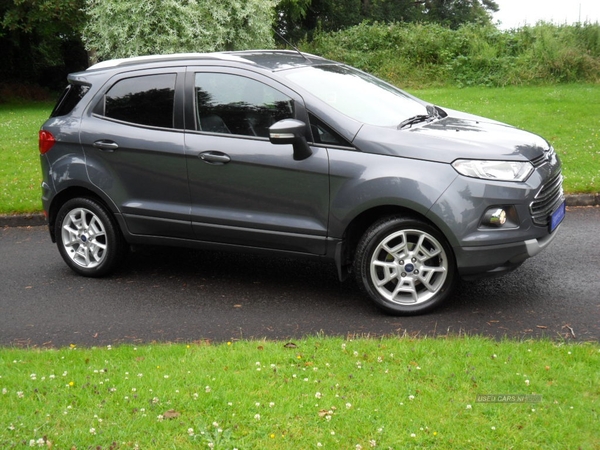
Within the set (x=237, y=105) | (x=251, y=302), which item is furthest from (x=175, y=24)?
(x=251, y=302)

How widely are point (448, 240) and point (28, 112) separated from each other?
22.0 metres

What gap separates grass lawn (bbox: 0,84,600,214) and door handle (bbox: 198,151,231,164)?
4.32 m

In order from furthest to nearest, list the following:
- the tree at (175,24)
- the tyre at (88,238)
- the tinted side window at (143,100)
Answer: the tree at (175,24) → the tyre at (88,238) → the tinted side window at (143,100)

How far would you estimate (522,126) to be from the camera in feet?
46.5

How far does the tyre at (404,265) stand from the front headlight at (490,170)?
0.50m

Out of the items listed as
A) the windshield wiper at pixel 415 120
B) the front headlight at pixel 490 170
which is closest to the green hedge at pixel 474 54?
the windshield wiper at pixel 415 120

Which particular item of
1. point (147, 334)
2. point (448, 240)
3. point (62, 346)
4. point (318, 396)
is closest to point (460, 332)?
point (448, 240)

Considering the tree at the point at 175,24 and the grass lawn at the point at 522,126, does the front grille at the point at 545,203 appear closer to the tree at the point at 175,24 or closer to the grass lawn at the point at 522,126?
the grass lawn at the point at 522,126

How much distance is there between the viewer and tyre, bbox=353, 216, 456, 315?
19.8 ft

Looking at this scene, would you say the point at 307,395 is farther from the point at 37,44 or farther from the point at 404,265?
the point at 37,44

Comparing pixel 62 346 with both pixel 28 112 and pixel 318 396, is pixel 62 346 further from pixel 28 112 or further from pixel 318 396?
pixel 28 112

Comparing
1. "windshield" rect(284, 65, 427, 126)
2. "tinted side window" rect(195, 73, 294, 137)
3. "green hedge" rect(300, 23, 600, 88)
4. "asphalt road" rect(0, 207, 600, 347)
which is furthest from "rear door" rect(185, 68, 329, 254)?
"green hedge" rect(300, 23, 600, 88)

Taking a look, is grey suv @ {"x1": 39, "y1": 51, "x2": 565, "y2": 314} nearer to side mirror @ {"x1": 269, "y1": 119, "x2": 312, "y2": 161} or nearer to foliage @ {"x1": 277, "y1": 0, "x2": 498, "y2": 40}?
side mirror @ {"x1": 269, "y1": 119, "x2": 312, "y2": 161}

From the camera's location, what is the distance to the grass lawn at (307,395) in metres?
4.05
